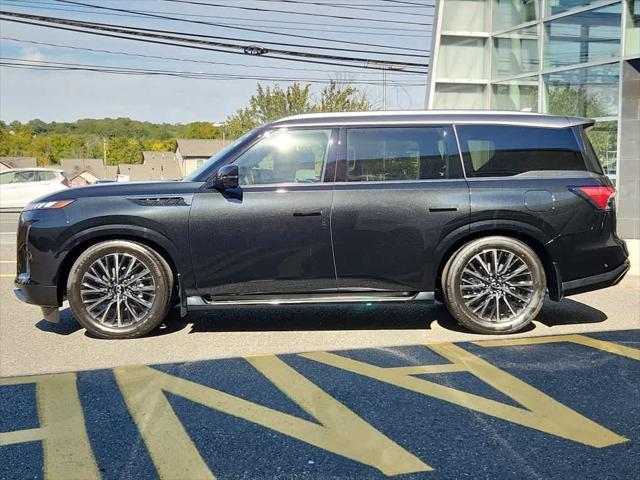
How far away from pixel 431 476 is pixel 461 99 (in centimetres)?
1503

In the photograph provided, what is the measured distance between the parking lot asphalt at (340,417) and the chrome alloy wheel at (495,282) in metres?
0.58

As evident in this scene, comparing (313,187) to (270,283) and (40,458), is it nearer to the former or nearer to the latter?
→ (270,283)

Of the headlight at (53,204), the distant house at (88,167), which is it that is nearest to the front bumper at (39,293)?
the headlight at (53,204)

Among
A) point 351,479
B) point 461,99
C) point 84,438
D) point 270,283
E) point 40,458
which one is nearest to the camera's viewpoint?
point 351,479

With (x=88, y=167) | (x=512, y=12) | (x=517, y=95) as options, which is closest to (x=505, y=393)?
(x=517, y=95)

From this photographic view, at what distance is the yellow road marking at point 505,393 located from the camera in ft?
10.6

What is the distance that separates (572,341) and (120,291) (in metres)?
3.67

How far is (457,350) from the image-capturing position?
472 cm

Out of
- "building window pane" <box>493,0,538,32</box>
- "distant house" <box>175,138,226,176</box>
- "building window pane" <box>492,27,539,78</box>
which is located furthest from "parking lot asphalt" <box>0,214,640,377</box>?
"distant house" <box>175,138,226,176</box>

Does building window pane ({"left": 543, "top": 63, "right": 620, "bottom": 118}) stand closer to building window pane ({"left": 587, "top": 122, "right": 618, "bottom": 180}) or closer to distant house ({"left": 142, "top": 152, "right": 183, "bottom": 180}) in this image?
building window pane ({"left": 587, "top": 122, "right": 618, "bottom": 180})

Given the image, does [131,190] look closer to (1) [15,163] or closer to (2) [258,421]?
(2) [258,421]

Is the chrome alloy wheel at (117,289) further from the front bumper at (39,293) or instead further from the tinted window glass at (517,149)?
the tinted window glass at (517,149)

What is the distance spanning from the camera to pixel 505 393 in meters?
3.78

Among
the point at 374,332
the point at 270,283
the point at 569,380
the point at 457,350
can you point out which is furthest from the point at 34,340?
the point at 569,380
